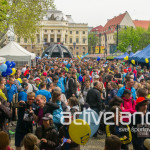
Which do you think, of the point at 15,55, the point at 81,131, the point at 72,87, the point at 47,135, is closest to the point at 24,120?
the point at 47,135

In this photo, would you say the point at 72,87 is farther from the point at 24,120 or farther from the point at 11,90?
the point at 24,120

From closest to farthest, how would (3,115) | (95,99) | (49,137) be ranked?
1. (49,137)
2. (3,115)
3. (95,99)

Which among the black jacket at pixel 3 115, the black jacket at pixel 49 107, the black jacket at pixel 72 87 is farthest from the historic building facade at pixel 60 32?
the black jacket at pixel 3 115

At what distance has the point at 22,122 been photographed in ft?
16.0

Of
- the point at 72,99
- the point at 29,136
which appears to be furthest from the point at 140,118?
the point at 29,136

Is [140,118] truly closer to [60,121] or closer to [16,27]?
[60,121]

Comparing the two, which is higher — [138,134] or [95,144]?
[138,134]

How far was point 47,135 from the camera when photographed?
13.6ft

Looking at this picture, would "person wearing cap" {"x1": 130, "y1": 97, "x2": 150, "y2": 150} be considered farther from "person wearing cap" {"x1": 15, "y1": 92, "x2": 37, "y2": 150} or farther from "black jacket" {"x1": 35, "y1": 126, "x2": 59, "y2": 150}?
"person wearing cap" {"x1": 15, "y1": 92, "x2": 37, "y2": 150}

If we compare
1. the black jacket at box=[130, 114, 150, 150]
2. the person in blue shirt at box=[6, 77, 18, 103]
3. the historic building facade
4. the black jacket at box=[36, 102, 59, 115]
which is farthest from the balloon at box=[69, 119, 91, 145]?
the historic building facade

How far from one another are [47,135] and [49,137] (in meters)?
0.05

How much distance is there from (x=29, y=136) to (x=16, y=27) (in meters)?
17.9

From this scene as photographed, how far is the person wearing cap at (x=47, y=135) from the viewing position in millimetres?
4082

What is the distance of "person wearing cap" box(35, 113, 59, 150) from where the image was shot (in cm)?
408
